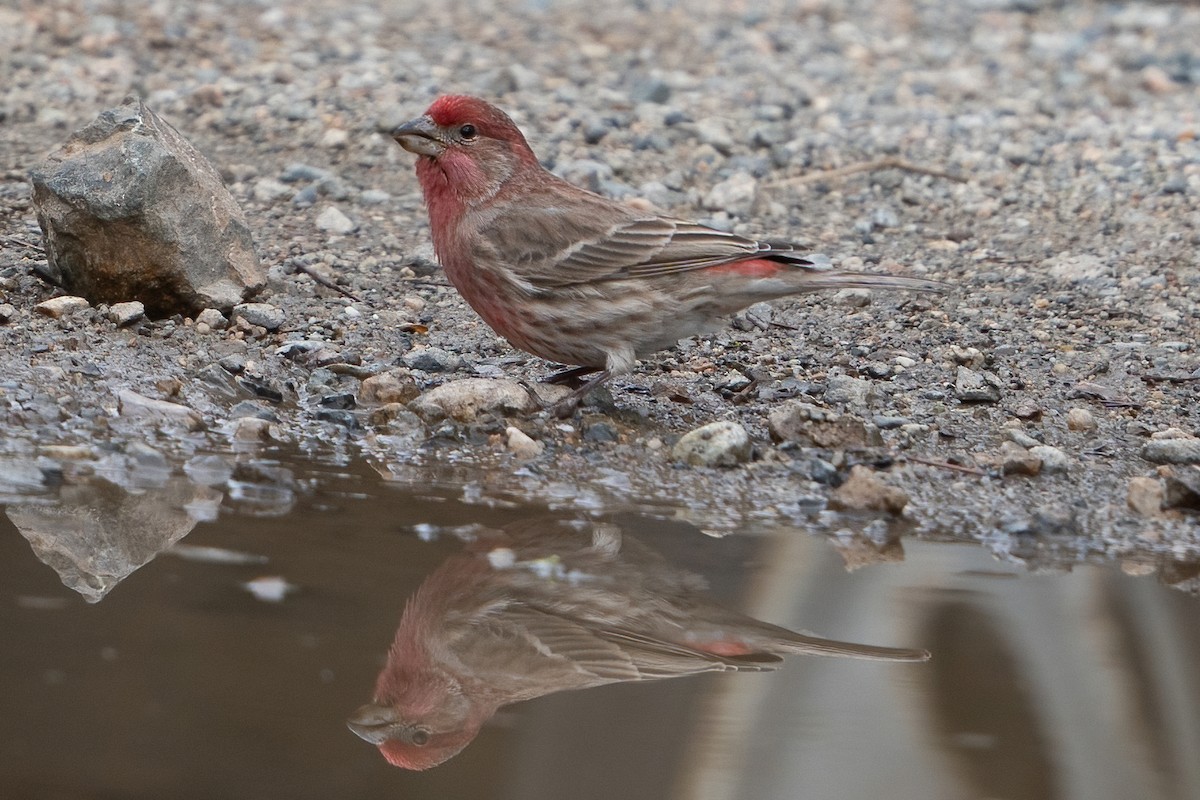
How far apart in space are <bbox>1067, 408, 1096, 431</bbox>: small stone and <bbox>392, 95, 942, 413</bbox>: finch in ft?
2.24

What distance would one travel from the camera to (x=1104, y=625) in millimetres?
3760

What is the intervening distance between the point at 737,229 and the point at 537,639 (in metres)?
4.38

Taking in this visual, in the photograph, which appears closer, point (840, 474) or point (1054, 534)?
point (1054, 534)

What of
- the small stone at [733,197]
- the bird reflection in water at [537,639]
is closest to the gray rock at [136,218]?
the bird reflection in water at [537,639]

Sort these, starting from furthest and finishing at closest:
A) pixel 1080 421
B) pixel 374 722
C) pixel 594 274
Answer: pixel 594 274 < pixel 1080 421 < pixel 374 722

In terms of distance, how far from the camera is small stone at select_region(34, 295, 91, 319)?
5520mm

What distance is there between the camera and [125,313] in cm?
553

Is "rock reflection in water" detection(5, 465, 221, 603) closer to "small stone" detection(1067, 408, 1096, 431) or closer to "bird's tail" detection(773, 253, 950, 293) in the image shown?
"bird's tail" detection(773, 253, 950, 293)

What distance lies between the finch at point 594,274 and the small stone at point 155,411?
3.69 ft

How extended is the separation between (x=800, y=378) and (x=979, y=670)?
7.91 ft

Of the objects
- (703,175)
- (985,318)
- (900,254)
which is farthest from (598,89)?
(985,318)

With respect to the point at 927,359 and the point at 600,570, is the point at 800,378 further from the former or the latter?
the point at 600,570

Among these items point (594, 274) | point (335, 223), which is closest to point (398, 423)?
point (594, 274)

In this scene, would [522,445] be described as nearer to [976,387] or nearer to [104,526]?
[104,526]
